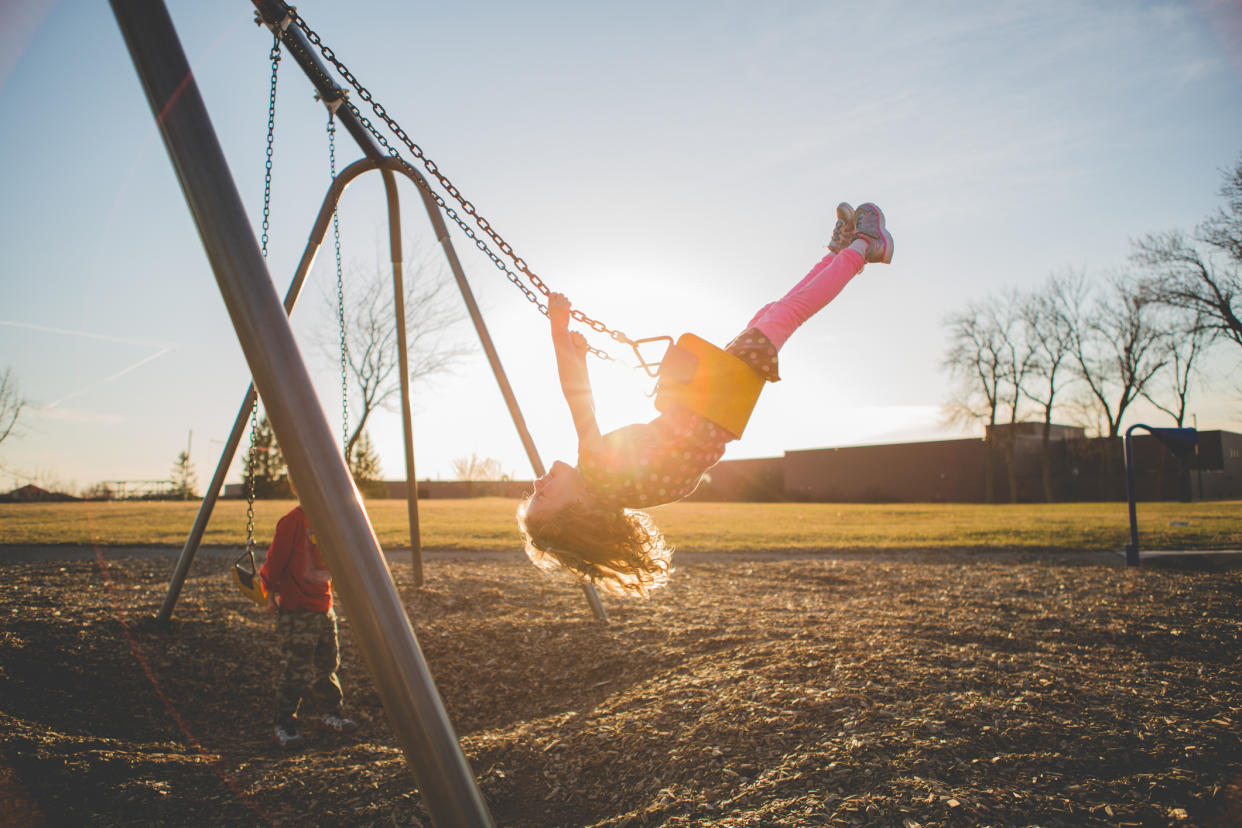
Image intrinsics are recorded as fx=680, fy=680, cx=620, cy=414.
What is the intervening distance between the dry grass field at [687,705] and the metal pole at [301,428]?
142 centimetres

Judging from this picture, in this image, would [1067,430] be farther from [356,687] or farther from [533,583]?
[356,687]

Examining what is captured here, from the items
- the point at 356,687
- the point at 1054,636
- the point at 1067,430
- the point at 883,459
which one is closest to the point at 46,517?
the point at 356,687

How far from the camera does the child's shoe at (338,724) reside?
4.16 metres

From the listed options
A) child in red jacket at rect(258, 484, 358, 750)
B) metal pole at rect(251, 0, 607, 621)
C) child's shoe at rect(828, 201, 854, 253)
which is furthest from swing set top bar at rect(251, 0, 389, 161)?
child's shoe at rect(828, 201, 854, 253)

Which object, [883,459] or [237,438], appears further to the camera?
[883,459]

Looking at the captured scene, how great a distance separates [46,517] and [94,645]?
1125 cm

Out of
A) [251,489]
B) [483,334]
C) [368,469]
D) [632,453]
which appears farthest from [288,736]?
[368,469]

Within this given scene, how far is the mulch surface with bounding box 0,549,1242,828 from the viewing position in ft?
8.41

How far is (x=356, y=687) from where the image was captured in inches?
191

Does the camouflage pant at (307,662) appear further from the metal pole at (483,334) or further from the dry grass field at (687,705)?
the metal pole at (483,334)

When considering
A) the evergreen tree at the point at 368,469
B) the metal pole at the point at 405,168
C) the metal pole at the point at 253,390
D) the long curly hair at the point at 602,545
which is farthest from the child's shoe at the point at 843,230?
the evergreen tree at the point at 368,469

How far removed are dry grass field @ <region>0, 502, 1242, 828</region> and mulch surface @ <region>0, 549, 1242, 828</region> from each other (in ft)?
0.06

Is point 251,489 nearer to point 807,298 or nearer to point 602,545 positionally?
point 602,545

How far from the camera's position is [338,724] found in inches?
165
